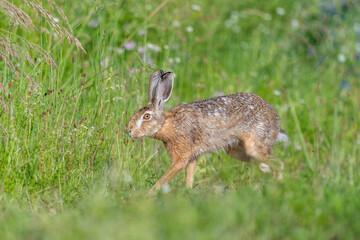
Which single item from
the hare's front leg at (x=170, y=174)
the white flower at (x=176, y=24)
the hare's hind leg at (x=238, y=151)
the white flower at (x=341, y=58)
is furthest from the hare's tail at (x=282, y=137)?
the white flower at (x=341, y=58)

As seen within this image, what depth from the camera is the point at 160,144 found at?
20.7 feet

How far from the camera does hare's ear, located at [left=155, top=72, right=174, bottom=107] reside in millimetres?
5914

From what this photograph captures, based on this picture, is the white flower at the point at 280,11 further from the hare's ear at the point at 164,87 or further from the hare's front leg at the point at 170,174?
the hare's front leg at the point at 170,174

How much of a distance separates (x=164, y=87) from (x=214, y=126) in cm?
73

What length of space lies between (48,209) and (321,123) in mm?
4126

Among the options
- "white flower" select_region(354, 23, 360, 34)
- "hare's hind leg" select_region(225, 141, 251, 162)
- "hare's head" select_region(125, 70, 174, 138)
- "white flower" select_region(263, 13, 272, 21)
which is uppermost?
"hare's head" select_region(125, 70, 174, 138)

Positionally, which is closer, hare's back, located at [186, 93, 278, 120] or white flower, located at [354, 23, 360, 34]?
hare's back, located at [186, 93, 278, 120]

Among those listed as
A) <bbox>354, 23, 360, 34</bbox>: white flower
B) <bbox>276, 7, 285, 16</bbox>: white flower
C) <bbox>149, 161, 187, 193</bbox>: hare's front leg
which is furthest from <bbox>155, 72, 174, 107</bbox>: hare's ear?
<bbox>354, 23, 360, 34</bbox>: white flower

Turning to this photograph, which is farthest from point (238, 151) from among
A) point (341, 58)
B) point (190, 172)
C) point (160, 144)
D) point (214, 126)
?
point (341, 58)

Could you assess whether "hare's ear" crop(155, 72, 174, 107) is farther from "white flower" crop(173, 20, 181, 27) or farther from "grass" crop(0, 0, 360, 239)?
"white flower" crop(173, 20, 181, 27)

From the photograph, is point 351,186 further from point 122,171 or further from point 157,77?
point 157,77

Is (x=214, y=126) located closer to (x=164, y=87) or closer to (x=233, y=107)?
(x=233, y=107)

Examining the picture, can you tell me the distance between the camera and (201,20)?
8938mm

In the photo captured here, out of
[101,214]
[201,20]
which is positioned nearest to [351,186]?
[101,214]
